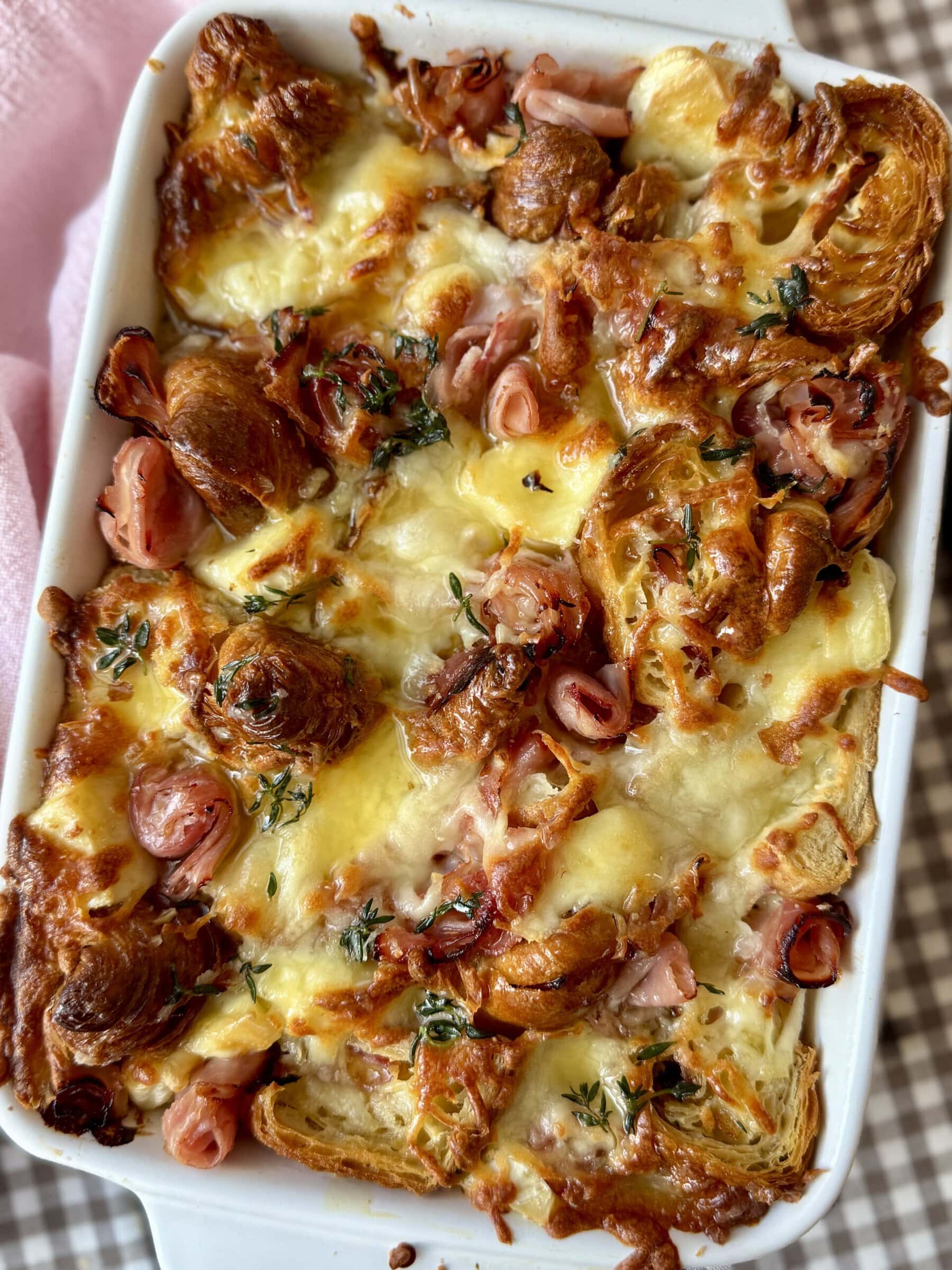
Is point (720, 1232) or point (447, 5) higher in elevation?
point (447, 5)

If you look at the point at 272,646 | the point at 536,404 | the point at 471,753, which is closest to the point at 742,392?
the point at 536,404

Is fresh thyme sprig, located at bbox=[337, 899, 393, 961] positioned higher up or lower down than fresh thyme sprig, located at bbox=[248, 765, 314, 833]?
lower down

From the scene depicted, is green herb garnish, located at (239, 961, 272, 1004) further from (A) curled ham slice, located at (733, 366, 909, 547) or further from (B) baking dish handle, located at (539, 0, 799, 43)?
(B) baking dish handle, located at (539, 0, 799, 43)

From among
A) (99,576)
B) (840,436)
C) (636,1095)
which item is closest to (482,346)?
(840,436)

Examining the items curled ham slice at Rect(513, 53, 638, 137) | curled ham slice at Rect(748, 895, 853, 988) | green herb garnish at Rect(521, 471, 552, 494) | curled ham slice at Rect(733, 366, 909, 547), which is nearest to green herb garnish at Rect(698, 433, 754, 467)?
curled ham slice at Rect(733, 366, 909, 547)

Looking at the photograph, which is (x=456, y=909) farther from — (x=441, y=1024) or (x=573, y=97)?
(x=573, y=97)

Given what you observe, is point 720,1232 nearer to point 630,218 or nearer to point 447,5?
point 630,218

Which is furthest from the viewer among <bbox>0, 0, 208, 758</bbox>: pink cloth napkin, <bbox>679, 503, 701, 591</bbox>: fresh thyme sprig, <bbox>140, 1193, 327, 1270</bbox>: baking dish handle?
<bbox>0, 0, 208, 758</bbox>: pink cloth napkin
